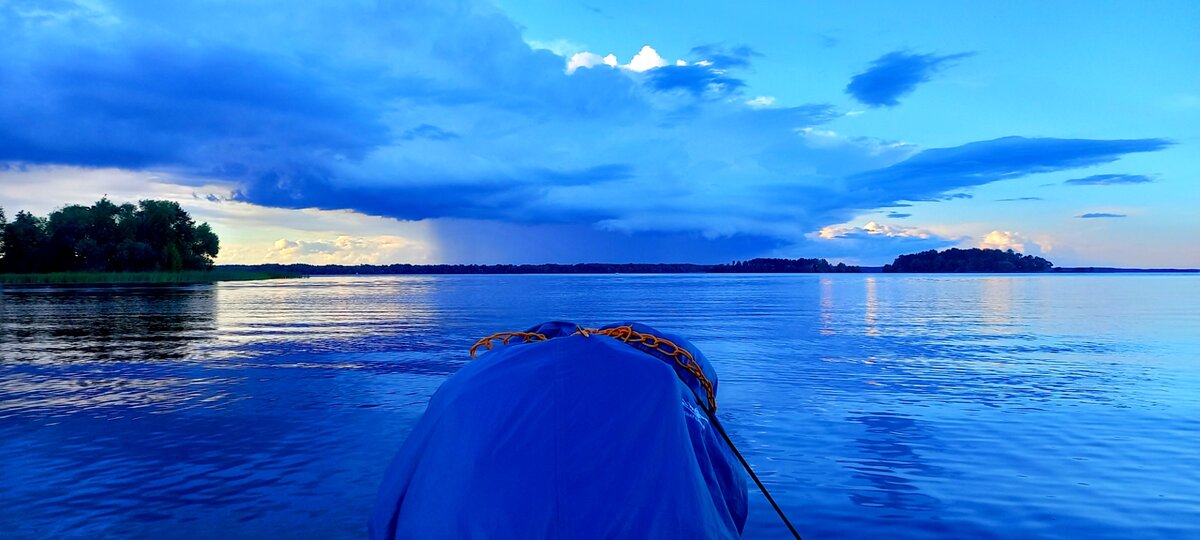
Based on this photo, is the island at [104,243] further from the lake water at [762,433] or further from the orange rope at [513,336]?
the orange rope at [513,336]

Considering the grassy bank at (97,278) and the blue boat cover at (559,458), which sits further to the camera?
the grassy bank at (97,278)

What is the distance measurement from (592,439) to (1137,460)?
7979mm

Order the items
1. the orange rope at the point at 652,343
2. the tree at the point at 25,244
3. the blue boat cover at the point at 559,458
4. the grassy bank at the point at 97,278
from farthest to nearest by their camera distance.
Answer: the tree at the point at 25,244 → the grassy bank at the point at 97,278 → the orange rope at the point at 652,343 → the blue boat cover at the point at 559,458

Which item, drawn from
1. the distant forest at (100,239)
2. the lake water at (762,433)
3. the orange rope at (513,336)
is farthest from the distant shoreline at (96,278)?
the orange rope at (513,336)

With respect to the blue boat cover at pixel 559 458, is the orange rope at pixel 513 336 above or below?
above

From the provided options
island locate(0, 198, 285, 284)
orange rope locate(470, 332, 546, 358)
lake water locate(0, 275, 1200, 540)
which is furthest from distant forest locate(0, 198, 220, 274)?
orange rope locate(470, 332, 546, 358)

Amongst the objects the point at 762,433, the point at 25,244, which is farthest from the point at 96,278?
the point at 762,433

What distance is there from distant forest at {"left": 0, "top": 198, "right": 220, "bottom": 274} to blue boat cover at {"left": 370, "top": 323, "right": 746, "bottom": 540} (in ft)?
397

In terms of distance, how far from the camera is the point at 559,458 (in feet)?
11.8

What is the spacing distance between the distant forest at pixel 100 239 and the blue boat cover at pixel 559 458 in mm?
121109

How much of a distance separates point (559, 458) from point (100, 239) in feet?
427

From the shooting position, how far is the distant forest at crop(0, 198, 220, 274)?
339 feet

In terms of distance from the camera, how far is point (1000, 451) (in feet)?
29.1

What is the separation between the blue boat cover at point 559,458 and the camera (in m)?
3.44
